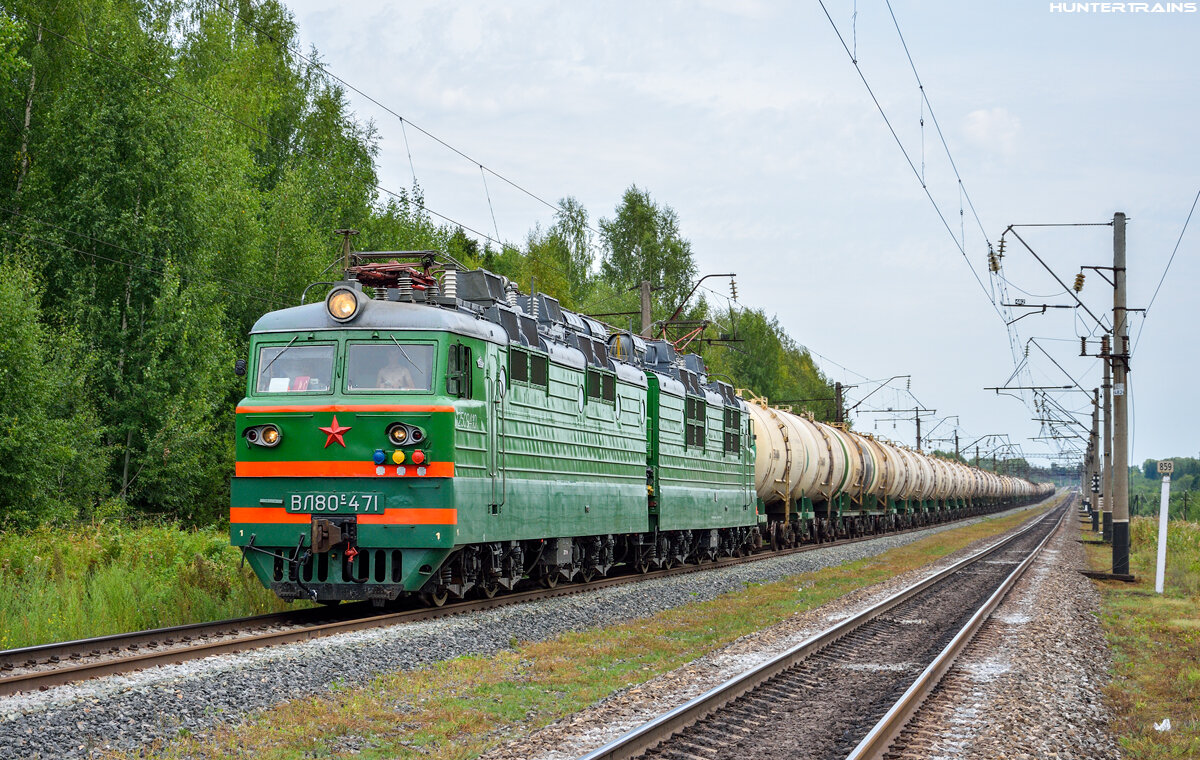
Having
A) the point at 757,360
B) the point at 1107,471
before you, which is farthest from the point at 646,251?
the point at 1107,471

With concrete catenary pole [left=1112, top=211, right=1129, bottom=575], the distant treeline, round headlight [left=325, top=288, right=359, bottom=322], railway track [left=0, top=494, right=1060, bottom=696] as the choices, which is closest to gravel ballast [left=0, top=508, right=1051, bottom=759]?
railway track [left=0, top=494, right=1060, bottom=696]

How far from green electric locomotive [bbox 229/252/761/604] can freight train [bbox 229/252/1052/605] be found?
23 mm

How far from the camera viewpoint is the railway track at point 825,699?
777 centimetres

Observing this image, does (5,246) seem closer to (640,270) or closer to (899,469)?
(899,469)

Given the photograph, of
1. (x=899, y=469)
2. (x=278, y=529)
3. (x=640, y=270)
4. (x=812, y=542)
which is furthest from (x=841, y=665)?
(x=640, y=270)

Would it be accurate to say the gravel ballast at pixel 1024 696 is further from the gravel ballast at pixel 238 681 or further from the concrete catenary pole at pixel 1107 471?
the concrete catenary pole at pixel 1107 471

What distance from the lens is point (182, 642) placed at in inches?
443

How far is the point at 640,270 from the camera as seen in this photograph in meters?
67.9

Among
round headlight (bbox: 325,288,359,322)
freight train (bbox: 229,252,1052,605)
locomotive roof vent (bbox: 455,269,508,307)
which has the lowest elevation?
freight train (bbox: 229,252,1052,605)

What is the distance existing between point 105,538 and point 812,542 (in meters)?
26.2

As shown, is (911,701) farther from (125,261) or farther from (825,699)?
(125,261)

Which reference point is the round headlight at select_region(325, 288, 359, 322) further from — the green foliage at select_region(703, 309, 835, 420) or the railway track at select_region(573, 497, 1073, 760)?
the green foliage at select_region(703, 309, 835, 420)

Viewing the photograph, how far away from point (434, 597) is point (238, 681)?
17.7 ft

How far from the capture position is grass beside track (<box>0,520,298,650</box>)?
497 inches
